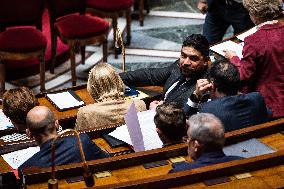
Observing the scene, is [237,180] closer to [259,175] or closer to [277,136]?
[259,175]

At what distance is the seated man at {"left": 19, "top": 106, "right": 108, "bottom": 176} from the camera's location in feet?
11.3

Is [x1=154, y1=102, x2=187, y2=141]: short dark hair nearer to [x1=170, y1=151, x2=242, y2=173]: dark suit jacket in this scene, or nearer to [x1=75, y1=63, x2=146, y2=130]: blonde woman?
[x1=170, y1=151, x2=242, y2=173]: dark suit jacket

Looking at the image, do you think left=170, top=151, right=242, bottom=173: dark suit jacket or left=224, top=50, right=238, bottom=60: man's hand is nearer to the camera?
left=170, top=151, right=242, bottom=173: dark suit jacket

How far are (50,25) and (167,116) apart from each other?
3558 mm

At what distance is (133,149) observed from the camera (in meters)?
3.86

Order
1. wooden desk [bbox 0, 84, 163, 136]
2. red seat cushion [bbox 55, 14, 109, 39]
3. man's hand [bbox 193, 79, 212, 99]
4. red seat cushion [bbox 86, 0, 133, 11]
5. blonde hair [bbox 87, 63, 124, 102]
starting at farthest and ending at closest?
red seat cushion [bbox 86, 0, 133, 11] < red seat cushion [bbox 55, 14, 109, 39] < wooden desk [bbox 0, 84, 163, 136] < blonde hair [bbox 87, 63, 124, 102] < man's hand [bbox 193, 79, 212, 99]

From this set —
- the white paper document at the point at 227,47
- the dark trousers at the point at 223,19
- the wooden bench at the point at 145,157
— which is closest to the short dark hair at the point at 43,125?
the wooden bench at the point at 145,157

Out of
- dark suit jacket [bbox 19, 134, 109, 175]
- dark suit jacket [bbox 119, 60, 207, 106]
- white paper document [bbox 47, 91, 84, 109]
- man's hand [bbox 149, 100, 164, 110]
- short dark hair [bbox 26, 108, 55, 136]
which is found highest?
short dark hair [bbox 26, 108, 55, 136]

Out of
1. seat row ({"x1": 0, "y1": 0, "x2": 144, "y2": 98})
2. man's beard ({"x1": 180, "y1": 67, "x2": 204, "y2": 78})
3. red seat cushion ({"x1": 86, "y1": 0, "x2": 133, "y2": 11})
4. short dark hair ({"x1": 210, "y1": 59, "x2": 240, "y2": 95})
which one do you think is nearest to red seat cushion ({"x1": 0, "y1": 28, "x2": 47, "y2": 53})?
seat row ({"x1": 0, "y1": 0, "x2": 144, "y2": 98})

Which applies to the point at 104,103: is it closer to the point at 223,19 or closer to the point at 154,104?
the point at 154,104

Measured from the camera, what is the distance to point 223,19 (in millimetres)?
6242

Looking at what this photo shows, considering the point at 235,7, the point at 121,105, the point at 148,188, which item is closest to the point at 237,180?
the point at 148,188

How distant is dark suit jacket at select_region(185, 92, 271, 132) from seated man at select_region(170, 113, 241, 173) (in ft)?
2.04

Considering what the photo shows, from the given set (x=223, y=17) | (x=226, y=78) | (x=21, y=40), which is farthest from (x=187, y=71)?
(x=21, y=40)
